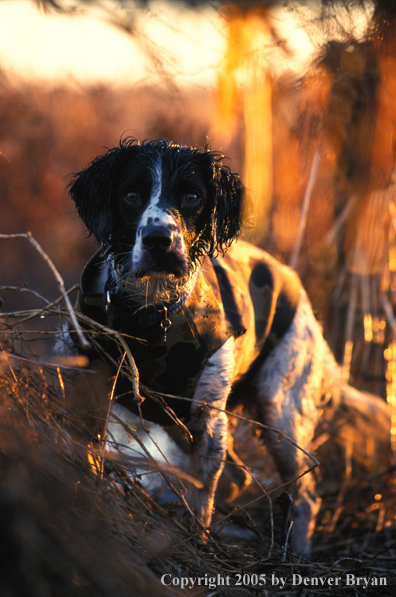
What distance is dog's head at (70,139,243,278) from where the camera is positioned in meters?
1.67

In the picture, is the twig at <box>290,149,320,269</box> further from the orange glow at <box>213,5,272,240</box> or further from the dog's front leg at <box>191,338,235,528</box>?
the dog's front leg at <box>191,338,235,528</box>

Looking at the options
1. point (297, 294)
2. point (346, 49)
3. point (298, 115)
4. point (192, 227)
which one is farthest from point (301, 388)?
point (346, 49)

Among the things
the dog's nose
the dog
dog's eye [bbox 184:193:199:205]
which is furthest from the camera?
dog's eye [bbox 184:193:199:205]

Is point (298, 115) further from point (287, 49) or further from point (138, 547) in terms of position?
point (138, 547)

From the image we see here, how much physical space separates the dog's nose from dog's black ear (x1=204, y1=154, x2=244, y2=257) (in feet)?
1.12

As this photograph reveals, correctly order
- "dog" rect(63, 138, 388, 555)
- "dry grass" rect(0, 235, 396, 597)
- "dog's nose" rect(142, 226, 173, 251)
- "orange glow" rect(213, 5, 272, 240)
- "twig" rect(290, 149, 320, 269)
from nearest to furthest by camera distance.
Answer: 1. "dry grass" rect(0, 235, 396, 597)
2. "dog's nose" rect(142, 226, 173, 251)
3. "dog" rect(63, 138, 388, 555)
4. "orange glow" rect(213, 5, 272, 240)
5. "twig" rect(290, 149, 320, 269)

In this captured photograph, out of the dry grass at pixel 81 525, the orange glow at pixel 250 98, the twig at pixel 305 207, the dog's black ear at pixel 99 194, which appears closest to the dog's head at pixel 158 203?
the dog's black ear at pixel 99 194

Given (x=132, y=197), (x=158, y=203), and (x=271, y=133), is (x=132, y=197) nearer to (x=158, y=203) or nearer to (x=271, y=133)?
(x=158, y=203)

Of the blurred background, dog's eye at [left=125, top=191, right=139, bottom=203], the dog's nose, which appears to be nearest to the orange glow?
the blurred background

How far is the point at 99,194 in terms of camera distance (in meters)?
1.79

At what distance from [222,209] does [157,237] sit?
44 cm

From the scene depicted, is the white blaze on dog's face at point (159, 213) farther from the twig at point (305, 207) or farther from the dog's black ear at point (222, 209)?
the twig at point (305, 207)

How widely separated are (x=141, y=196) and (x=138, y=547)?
1250 mm

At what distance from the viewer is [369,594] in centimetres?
171
